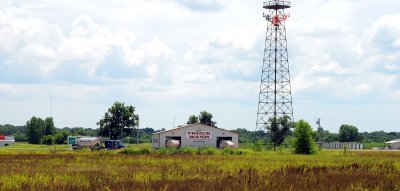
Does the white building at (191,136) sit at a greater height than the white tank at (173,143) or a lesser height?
greater

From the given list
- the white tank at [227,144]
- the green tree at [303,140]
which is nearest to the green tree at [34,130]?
the white tank at [227,144]

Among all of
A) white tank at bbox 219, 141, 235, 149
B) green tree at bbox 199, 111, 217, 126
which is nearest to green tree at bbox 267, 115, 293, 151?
white tank at bbox 219, 141, 235, 149

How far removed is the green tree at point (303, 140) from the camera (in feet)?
274

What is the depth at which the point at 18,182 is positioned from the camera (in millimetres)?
29094

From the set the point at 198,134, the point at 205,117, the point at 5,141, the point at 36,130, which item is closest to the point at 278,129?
the point at 198,134

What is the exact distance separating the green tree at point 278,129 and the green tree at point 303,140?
1064 cm

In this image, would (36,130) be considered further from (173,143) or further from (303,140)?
(303,140)

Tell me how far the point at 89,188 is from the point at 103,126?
353ft

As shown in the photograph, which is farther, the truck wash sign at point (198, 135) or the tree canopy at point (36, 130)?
the tree canopy at point (36, 130)

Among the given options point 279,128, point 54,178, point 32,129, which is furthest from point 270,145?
point 32,129

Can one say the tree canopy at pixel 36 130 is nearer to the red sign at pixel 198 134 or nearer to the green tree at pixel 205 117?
the green tree at pixel 205 117

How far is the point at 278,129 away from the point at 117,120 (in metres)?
34.5

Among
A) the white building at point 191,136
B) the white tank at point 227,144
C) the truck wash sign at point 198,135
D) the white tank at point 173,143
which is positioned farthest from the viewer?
the truck wash sign at point 198,135

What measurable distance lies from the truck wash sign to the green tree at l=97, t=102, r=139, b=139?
105 feet
